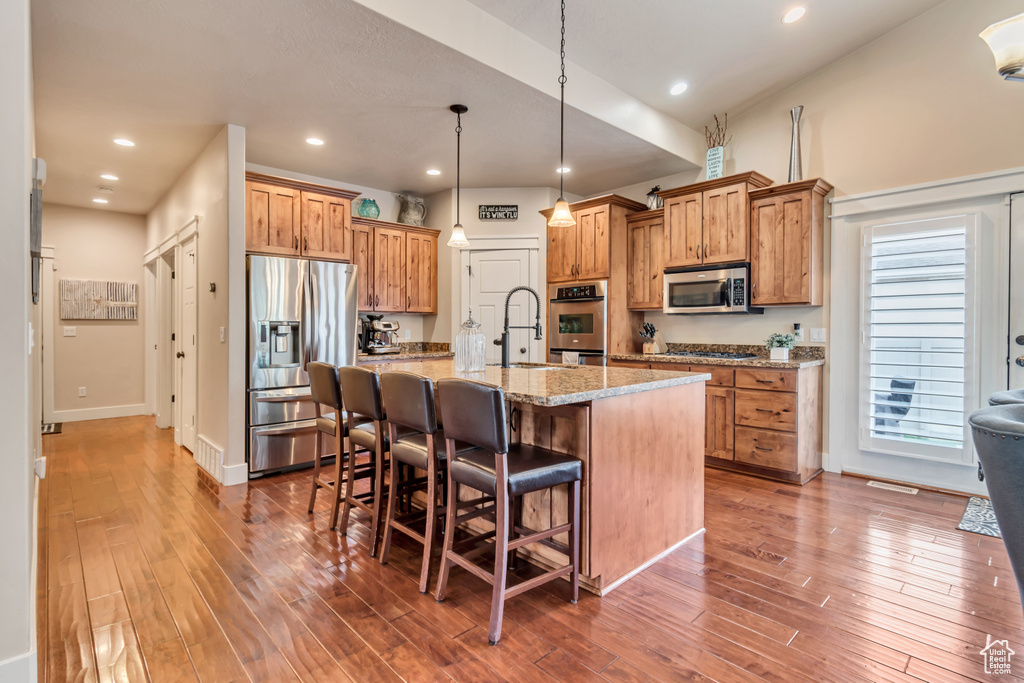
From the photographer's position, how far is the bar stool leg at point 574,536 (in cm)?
202

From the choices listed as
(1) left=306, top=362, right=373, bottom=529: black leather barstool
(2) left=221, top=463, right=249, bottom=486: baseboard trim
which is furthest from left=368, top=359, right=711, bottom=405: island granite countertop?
(2) left=221, top=463, right=249, bottom=486: baseboard trim

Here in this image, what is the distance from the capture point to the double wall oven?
195 inches

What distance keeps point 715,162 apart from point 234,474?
4.77m

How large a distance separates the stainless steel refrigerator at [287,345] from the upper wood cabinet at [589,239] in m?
2.21

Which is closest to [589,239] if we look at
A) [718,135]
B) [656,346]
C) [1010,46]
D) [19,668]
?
[656,346]

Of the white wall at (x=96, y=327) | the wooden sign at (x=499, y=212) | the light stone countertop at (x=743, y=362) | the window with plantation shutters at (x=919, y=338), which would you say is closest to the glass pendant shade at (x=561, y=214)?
the light stone countertop at (x=743, y=362)

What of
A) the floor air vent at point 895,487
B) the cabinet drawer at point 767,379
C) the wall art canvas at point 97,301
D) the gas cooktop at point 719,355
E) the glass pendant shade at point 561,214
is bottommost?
the floor air vent at point 895,487

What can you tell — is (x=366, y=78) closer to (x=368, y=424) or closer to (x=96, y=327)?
(x=368, y=424)

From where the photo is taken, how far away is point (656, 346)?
5.11 metres

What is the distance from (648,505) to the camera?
7.90 ft

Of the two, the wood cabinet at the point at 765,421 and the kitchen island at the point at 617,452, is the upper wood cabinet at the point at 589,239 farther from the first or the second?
the kitchen island at the point at 617,452

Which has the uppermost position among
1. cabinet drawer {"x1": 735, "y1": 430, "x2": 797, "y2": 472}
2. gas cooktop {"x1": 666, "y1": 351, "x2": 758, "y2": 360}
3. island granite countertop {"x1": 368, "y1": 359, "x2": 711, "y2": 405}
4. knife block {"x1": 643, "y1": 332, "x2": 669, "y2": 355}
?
knife block {"x1": 643, "y1": 332, "x2": 669, "y2": 355}

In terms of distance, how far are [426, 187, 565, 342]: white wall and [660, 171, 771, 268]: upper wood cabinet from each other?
1431 mm

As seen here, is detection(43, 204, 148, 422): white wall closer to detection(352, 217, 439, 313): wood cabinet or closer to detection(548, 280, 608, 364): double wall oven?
detection(352, 217, 439, 313): wood cabinet
